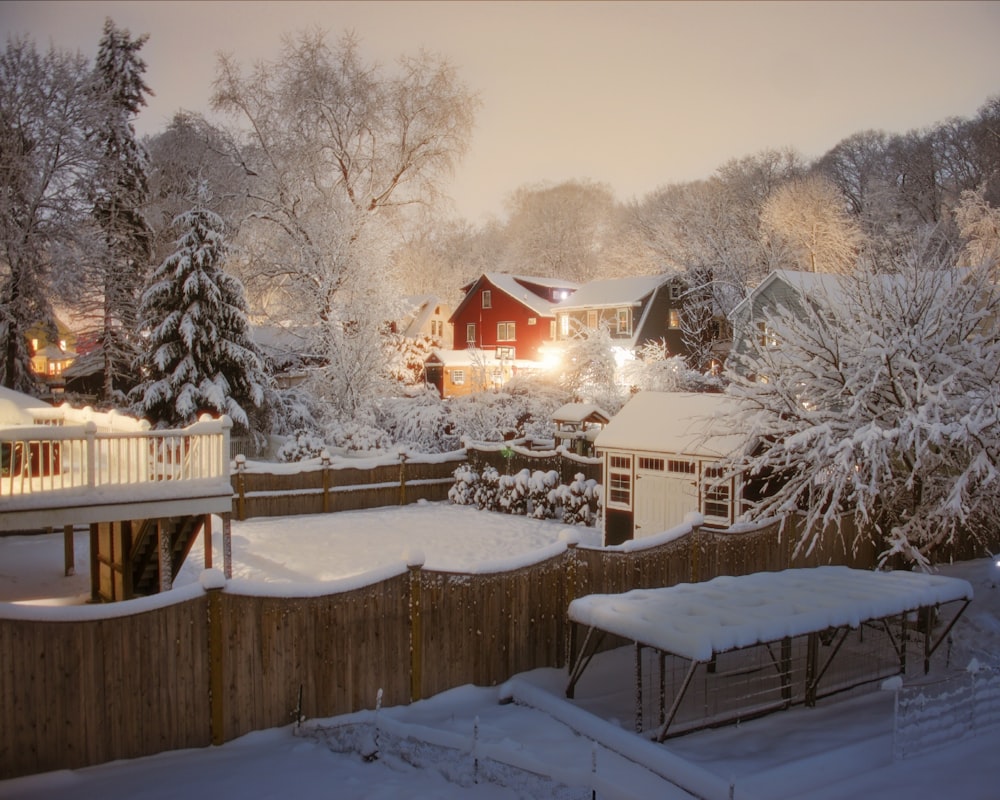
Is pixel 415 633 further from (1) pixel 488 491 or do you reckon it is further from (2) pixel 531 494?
(1) pixel 488 491

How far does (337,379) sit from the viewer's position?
88.9ft

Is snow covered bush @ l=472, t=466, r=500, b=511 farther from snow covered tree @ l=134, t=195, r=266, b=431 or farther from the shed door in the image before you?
snow covered tree @ l=134, t=195, r=266, b=431

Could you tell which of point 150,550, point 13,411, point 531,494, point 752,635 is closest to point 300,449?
point 531,494

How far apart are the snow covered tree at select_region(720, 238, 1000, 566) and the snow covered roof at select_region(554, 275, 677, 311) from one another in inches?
1083

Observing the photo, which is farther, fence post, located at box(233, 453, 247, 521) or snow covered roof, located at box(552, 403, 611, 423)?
snow covered roof, located at box(552, 403, 611, 423)

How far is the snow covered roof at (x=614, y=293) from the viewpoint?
38.9m

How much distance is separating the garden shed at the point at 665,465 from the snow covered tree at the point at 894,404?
1.36 metres

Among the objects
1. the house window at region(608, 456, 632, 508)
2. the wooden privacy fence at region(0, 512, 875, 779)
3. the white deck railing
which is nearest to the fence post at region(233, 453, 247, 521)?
the white deck railing

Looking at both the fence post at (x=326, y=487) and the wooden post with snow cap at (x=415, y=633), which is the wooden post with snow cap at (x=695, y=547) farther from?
the fence post at (x=326, y=487)

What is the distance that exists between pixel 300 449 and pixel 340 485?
3679 mm

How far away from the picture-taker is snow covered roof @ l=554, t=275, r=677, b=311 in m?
38.9

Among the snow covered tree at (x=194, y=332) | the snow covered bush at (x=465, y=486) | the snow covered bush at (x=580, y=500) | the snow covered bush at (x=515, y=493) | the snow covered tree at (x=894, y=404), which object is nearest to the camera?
the snow covered tree at (x=894, y=404)

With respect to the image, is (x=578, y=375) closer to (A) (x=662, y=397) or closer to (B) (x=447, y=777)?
(A) (x=662, y=397)

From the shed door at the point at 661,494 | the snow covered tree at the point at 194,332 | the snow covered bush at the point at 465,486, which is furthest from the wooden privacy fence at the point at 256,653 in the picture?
the snow covered tree at the point at 194,332
